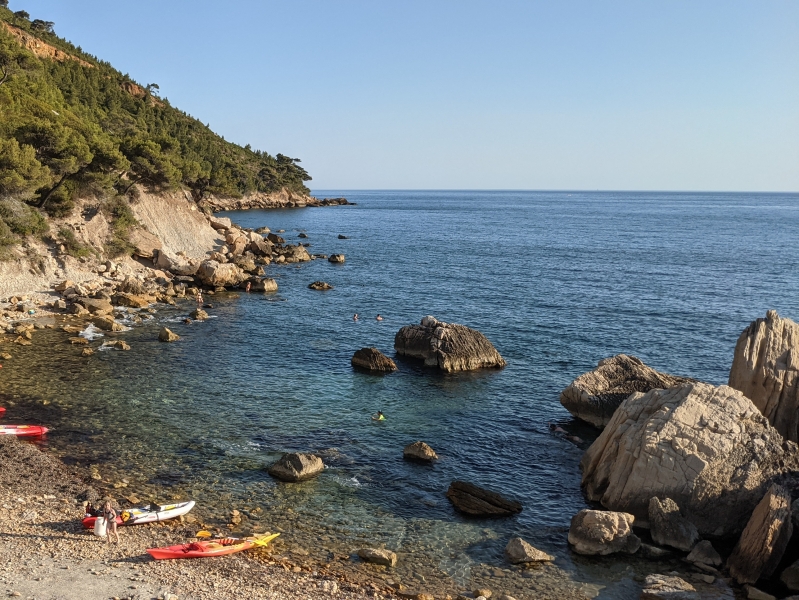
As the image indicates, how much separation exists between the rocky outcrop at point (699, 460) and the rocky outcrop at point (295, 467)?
39.7 ft

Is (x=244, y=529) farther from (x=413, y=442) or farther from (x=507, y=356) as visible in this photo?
(x=507, y=356)

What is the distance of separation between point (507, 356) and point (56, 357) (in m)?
31.1

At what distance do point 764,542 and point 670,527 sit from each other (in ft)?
10.0

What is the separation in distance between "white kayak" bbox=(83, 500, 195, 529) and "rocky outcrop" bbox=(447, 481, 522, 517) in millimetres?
10656

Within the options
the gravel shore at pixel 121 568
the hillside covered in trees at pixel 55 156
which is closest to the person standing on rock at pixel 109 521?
the gravel shore at pixel 121 568

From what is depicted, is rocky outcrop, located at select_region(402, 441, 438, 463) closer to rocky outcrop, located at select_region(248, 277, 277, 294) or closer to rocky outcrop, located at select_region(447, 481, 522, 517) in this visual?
rocky outcrop, located at select_region(447, 481, 522, 517)

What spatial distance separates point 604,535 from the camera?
22.1m

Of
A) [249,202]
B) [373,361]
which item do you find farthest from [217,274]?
[249,202]

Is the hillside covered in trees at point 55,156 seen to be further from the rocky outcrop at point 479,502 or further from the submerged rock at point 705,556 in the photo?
the submerged rock at point 705,556

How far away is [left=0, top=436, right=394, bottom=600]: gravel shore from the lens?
1791 centimetres

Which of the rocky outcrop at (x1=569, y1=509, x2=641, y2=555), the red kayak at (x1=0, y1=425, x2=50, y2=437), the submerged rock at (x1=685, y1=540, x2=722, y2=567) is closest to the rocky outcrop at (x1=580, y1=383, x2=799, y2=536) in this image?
the submerged rock at (x1=685, y1=540, x2=722, y2=567)

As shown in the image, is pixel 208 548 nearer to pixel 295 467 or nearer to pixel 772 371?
pixel 295 467

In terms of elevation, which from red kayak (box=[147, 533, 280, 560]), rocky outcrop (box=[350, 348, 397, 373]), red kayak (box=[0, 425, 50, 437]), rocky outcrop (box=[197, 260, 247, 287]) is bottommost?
red kayak (box=[147, 533, 280, 560])

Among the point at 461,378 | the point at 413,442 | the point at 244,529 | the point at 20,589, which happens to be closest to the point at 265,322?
the point at 461,378
